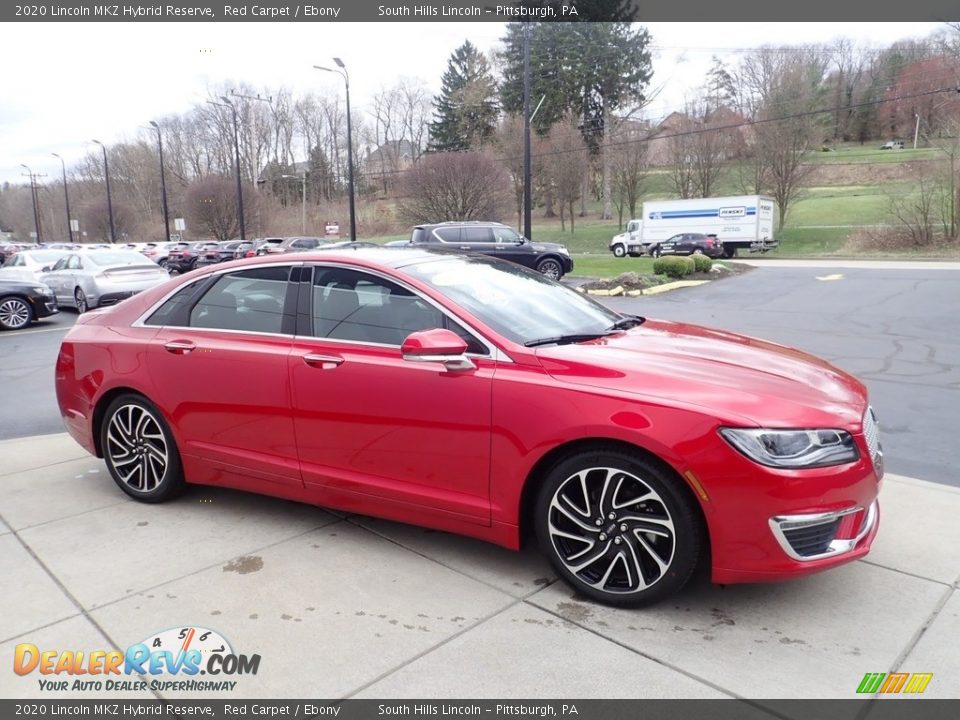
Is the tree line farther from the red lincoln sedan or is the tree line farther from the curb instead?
the red lincoln sedan

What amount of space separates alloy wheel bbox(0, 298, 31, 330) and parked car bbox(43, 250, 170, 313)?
71.4 inches

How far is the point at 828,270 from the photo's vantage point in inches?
926

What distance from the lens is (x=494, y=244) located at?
68.0ft

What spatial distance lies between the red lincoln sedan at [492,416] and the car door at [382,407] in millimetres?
10

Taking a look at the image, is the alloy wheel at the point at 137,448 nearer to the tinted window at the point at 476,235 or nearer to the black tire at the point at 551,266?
the tinted window at the point at 476,235

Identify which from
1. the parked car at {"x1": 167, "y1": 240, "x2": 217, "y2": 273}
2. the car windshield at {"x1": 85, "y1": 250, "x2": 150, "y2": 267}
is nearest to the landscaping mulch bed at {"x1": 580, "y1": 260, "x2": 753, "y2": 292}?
the car windshield at {"x1": 85, "y1": 250, "x2": 150, "y2": 267}

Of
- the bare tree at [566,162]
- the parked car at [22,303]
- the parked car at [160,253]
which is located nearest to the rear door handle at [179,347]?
the parked car at [22,303]

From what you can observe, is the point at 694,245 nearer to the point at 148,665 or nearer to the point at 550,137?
the point at 550,137

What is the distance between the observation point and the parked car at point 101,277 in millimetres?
15945

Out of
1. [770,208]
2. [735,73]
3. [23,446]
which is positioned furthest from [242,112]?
[23,446]

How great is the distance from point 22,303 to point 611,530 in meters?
14.8

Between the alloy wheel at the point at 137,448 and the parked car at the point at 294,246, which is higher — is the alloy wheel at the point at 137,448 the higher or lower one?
the lower one

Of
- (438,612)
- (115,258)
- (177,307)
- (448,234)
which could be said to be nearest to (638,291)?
(448,234)

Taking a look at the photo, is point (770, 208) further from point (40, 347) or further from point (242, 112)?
point (242, 112)
